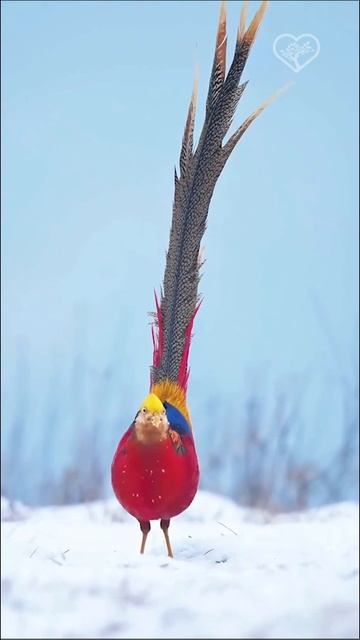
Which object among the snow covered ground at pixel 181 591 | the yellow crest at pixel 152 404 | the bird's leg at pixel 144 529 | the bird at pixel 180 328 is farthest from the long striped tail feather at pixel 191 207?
the snow covered ground at pixel 181 591

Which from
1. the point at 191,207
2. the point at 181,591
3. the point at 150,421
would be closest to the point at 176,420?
the point at 150,421

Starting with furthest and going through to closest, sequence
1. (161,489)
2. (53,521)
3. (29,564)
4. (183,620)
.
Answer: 1. (53,521)
2. (161,489)
3. (29,564)
4. (183,620)

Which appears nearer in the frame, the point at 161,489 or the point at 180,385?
the point at 161,489

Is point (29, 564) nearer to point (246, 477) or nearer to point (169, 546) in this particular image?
point (169, 546)

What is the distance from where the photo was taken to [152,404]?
2.21 m

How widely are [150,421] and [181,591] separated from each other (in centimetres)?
63

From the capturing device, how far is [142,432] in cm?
222

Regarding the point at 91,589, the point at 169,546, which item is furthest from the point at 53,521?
the point at 91,589

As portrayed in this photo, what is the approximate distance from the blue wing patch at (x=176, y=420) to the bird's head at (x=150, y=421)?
59 millimetres

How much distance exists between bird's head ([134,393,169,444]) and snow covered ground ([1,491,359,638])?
0.89 feet

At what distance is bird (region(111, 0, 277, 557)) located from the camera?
222 centimetres

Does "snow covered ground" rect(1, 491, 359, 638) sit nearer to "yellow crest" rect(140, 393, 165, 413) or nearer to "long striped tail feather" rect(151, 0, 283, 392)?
"yellow crest" rect(140, 393, 165, 413)

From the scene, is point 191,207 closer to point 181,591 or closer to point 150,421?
point 150,421

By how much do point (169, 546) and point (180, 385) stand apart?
40 centimetres
